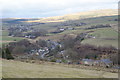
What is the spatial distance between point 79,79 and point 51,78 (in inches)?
85.7

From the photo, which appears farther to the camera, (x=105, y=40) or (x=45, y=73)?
(x=105, y=40)

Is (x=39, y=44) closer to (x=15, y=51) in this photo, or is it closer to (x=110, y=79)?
(x=15, y=51)

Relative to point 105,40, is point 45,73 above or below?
below

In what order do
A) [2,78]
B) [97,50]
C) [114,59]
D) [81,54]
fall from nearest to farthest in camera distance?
[2,78], [114,59], [81,54], [97,50]

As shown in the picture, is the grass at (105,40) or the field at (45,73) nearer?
the field at (45,73)

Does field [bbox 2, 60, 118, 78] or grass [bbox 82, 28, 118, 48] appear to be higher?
grass [bbox 82, 28, 118, 48]

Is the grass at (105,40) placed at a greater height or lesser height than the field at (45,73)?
greater

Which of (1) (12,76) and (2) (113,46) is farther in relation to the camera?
(2) (113,46)

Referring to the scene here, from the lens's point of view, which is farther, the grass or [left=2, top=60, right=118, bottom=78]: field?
the grass

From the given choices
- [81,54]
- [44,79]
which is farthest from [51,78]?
[81,54]

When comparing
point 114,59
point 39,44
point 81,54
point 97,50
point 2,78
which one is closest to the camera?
point 2,78

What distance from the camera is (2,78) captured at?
11.4m

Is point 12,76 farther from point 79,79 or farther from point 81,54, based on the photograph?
point 81,54

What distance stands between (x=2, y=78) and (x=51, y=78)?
352cm
